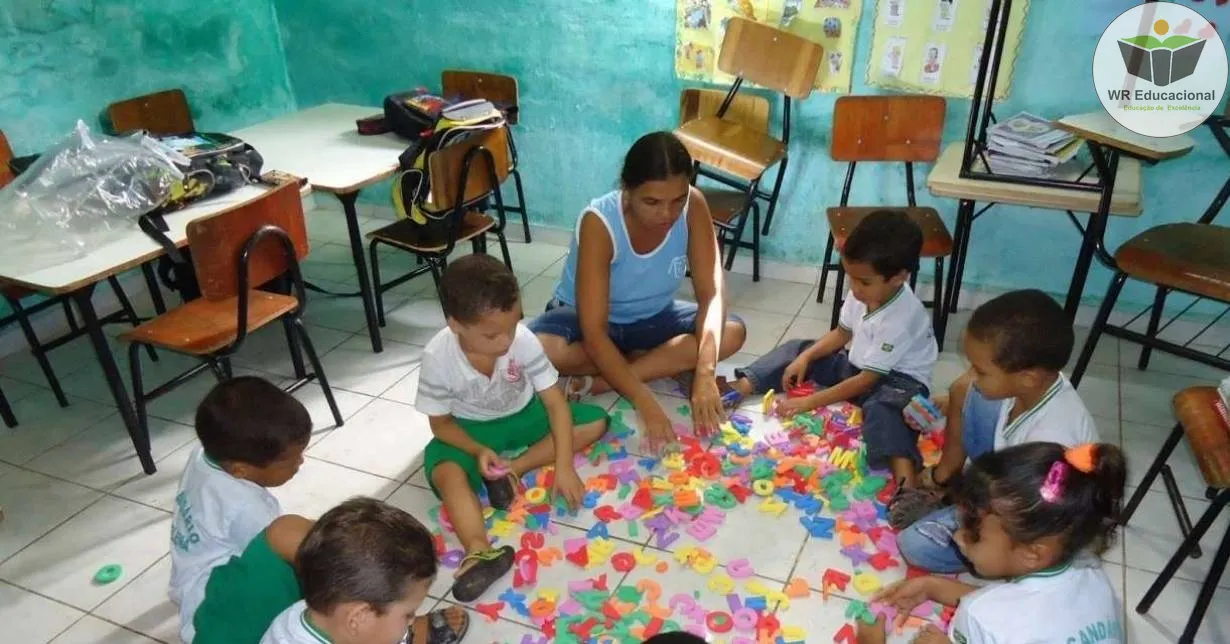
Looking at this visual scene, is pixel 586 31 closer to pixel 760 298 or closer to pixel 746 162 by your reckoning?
pixel 746 162

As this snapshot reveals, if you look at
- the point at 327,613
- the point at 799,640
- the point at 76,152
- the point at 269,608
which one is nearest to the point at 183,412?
the point at 76,152

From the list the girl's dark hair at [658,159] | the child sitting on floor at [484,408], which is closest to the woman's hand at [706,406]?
the child sitting on floor at [484,408]

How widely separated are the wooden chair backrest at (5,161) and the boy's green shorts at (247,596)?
8.07 ft

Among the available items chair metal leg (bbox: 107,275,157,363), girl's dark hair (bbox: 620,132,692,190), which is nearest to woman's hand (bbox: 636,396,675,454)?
girl's dark hair (bbox: 620,132,692,190)

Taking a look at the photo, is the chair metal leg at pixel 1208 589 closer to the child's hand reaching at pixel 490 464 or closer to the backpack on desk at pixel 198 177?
the child's hand reaching at pixel 490 464

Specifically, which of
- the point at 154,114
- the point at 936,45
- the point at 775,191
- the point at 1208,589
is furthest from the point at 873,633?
the point at 154,114

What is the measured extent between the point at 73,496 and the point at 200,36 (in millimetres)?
2714

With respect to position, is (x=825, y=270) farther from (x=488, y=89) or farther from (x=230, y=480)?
(x=230, y=480)

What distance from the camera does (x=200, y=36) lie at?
4.41 meters

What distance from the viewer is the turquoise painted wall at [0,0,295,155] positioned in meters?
3.63

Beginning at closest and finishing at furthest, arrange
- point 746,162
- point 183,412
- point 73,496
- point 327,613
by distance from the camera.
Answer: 1. point 327,613
2. point 73,496
3. point 183,412
4. point 746,162

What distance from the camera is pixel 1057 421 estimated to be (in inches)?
79.7

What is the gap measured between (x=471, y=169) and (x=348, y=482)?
144cm

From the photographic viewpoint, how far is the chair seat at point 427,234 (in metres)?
3.60
